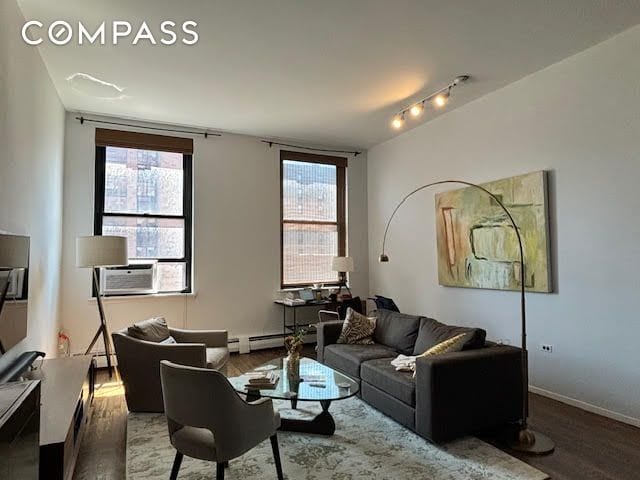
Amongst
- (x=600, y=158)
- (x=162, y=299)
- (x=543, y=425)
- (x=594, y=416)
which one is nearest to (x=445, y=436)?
(x=543, y=425)

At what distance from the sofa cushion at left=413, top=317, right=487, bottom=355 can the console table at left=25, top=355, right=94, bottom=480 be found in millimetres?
2731

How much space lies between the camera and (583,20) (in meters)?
3.08

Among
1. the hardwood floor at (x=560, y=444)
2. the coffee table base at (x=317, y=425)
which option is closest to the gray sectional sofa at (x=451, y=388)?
the hardwood floor at (x=560, y=444)

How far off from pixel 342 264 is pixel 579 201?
320cm

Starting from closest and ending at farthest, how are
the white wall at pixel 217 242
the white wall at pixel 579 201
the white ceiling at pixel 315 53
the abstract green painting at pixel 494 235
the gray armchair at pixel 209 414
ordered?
the gray armchair at pixel 209 414 → the white ceiling at pixel 315 53 → the white wall at pixel 579 201 → the abstract green painting at pixel 494 235 → the white wall at pixel 217 242

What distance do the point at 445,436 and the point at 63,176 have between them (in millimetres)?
4915

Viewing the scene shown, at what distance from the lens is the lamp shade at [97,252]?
4.11 metres

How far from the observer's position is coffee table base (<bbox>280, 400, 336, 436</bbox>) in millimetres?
3049

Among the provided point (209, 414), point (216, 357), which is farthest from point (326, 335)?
point (209, 414)

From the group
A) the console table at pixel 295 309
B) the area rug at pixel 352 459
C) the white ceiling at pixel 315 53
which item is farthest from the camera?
the console table at pixel 295 309

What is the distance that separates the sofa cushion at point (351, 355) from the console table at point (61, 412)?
7.25 feet

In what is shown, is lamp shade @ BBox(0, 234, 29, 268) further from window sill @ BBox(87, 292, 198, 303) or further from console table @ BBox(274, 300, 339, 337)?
→ console table @ BBox(274, 300, 339, 337)

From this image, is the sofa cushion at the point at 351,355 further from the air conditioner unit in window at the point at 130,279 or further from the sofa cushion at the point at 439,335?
the air conditioner unit in window at the point at 130,279

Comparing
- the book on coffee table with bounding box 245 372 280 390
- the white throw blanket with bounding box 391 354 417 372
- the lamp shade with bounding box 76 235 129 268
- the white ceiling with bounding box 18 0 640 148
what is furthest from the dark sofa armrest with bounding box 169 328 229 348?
the white ceiling with bounding box 18 0 640 148
